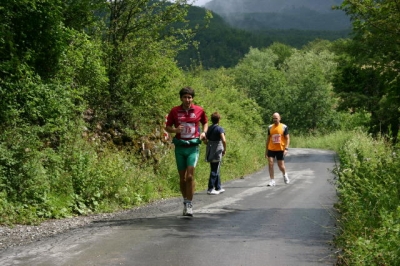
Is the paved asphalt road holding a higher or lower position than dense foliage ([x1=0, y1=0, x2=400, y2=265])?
lower

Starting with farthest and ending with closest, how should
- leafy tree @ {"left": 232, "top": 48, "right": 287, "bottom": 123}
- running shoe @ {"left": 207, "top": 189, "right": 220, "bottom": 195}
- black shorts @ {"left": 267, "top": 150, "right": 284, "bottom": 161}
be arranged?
1. leafy tree @ {"left": 232, "top": 48, "right": 287, "bottom": 123}
2. black shorts @ {"left": 267, "top": 150, "right": 284, "bottom": 161}
3. running shoe @ {"left": 207, "top": 189, "right": 220, "bottom": 195}

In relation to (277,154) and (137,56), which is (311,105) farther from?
(137,56)

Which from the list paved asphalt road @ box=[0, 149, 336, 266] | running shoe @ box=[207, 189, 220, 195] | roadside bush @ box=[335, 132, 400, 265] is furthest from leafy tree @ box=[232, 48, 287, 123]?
roadside bush @ box=[335, 132, 400, 265]

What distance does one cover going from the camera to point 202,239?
7.07 metres

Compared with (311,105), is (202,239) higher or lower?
higher

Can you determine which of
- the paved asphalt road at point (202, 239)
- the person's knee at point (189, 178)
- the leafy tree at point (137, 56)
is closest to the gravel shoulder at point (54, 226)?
the paved asphalt road at point (202, 239)

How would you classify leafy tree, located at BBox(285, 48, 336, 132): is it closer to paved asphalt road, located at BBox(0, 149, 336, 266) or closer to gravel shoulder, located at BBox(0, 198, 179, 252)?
paved asphalt road, located at BBox(0, 149, 336, 266)

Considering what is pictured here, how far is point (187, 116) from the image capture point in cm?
944

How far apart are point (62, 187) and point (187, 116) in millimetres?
3207

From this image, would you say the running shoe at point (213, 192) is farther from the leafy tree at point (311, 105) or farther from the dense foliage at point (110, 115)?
the leafy tree at point (311, 105)

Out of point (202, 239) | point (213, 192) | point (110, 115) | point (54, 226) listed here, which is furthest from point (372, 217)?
point (110, 115)

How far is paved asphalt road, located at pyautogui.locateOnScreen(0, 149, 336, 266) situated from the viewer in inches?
234

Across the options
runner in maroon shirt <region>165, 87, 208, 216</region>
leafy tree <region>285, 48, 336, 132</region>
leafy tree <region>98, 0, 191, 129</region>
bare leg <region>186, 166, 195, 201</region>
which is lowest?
leafy tree <region>285, 48, 336, 132</region>

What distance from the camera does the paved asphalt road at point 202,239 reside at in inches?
234
